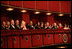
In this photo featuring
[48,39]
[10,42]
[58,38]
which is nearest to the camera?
[10,42]

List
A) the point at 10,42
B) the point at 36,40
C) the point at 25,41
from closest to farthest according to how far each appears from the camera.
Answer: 1. the point at 10,42
2. the point at 25,41
3. the point at 36,40

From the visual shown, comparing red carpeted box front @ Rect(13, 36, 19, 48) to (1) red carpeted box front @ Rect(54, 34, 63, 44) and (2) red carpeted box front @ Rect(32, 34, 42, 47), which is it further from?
(1) red carpeted box front @ Rect(54, 34, 63, 44)

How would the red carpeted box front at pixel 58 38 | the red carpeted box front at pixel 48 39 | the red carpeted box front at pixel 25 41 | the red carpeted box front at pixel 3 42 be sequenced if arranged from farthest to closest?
the red carpeted box front at pixel 58 38 < the red carpeted box front at pixel 48 39 < the red carpeted box front at pixel 25 41 < the red carpeted box front at pixel 3 42

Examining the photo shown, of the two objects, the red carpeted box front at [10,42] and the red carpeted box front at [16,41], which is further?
the red carpeted box front at [16,41]

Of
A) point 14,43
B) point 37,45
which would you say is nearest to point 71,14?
point 37,45

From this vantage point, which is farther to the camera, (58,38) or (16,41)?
(58,38)

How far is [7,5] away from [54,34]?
381cm

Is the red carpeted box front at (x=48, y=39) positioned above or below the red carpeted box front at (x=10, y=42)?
below

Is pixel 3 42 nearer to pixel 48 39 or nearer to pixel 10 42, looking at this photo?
pixel 10 42

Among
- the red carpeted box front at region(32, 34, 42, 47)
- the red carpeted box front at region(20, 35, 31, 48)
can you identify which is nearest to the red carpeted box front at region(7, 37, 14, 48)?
the red carpeted box front at region(20, 35, 31, 48)

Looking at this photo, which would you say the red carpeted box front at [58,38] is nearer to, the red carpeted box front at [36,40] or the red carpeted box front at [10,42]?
the red carpeted box front at [36,40]

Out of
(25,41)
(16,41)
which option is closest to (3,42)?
(16,41)

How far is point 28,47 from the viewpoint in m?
8.00

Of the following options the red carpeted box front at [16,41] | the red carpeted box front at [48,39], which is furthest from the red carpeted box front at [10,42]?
the red carpeted box front at [48,39]
